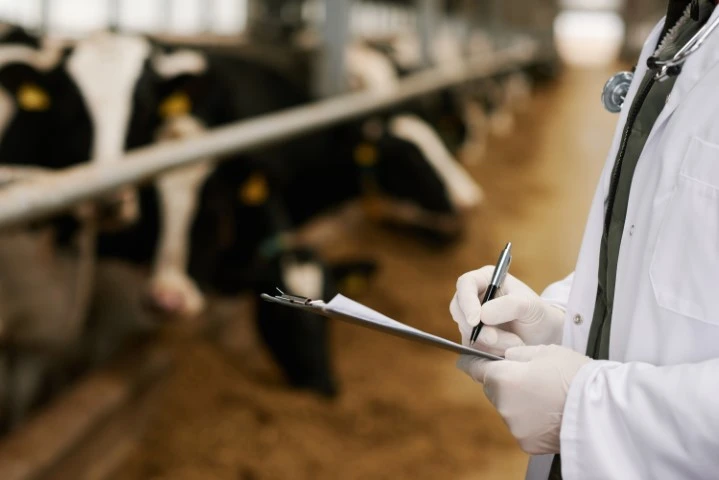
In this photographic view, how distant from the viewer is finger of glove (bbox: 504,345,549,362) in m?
0.75

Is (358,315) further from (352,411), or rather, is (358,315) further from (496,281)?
(352,411)

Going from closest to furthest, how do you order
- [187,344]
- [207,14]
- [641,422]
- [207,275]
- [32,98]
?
[641,422] → [32,98] → [207,275] → [187,344] → [207,14]

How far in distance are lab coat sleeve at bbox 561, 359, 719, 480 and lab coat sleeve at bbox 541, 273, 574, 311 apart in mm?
185

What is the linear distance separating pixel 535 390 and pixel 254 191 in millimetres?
1905

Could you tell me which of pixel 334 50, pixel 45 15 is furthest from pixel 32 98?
pixel 334 50

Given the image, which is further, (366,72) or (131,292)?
(366,72)

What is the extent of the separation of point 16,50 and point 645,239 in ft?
6.57

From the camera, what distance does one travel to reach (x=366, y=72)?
13.8 ft

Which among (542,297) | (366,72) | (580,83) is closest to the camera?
(542,297)

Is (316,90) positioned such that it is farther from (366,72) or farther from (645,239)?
(645,239)

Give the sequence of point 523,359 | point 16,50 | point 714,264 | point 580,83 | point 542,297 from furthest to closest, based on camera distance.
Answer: point 580,83 → point 16,50 → point 542,297 → point 523,359 → point 714,264

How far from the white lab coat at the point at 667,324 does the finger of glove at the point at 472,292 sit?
4.2 inches

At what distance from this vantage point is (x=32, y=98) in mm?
2207

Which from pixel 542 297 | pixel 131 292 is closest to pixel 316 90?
pixel 131 292
